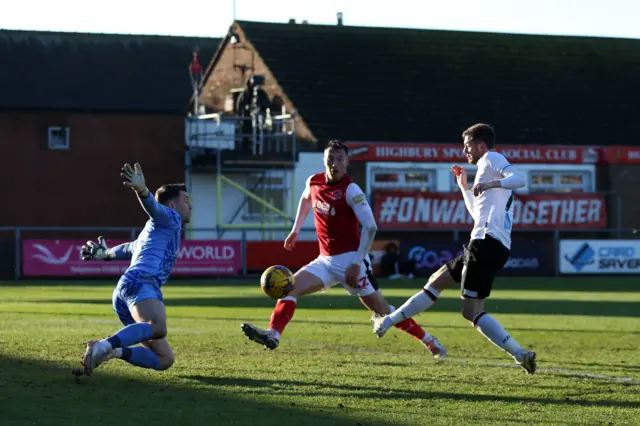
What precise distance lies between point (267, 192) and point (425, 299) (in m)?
33.6

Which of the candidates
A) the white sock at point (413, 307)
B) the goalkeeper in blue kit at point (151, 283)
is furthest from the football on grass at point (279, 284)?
the goalkeeper in blue kit at point (151, 283)

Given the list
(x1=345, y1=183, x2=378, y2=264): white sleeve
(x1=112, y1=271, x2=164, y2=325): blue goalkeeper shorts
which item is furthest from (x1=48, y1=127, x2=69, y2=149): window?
(x1=112, y1=271, x2=164, y2=325): blue goalkeeper shorts

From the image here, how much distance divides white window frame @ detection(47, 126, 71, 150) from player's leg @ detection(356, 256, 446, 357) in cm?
3342

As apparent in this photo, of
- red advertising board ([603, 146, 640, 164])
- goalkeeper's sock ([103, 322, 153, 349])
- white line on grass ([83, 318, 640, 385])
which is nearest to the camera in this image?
goalkeeper's sock ([103, 322, 153, 349])

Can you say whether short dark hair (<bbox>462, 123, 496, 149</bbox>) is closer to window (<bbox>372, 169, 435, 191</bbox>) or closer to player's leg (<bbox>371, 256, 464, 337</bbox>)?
player's leg (<bbox>371, 256, 464, 337</bbox>)

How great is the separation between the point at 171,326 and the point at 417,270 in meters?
20.3

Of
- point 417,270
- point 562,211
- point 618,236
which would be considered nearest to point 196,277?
point 417,270

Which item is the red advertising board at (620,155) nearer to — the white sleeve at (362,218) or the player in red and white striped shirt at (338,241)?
the player in red and white striped shirt at (338,241)

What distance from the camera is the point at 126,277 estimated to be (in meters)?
10.5

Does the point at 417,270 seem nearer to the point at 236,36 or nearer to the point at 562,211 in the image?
the point at 562,211

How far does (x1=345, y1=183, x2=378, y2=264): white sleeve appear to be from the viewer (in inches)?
477

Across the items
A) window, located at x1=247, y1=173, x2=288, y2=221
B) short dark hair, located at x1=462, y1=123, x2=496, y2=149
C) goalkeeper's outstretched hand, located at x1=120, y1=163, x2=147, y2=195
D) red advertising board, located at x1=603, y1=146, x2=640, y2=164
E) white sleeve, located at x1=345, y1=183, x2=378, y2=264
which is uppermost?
red advertising board, located at x1=603, y1=146, x2=640, y2=164

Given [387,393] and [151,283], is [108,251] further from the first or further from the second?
[387,393]

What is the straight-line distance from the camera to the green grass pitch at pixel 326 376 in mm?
8930
